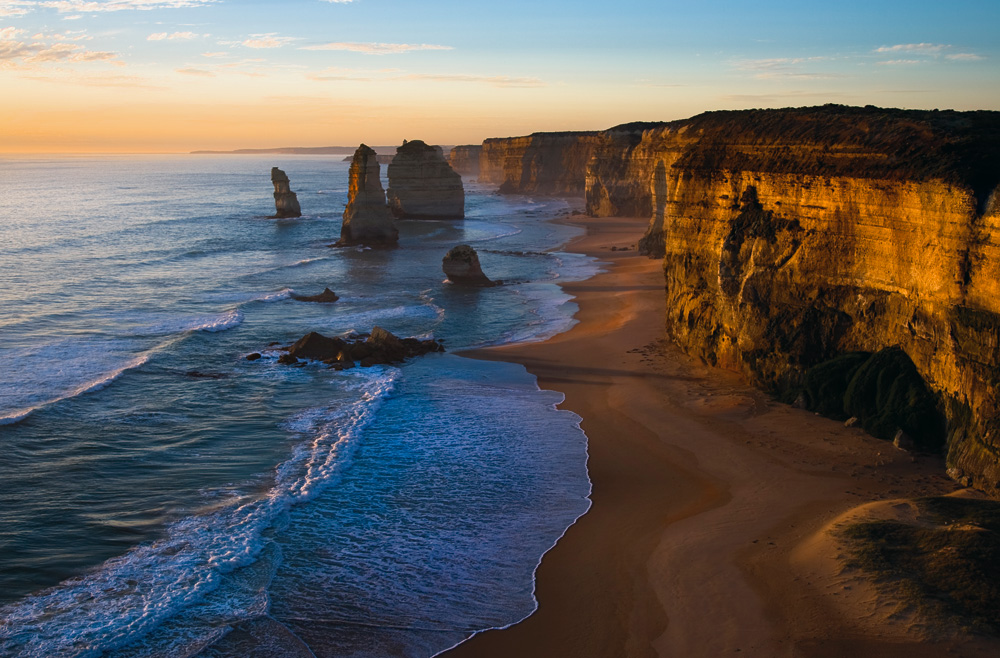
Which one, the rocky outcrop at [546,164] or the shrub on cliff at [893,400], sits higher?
the rocky outcrop at [546,164]

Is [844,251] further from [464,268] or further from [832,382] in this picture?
[464,268]

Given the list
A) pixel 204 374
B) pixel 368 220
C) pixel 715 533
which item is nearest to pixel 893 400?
pixel 715 533

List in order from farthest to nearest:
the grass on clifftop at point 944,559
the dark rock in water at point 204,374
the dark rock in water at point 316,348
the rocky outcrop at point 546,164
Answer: the rocky outcrop at point 546,164 → the dark rock in water at point 316,348 → the dark rock in water at point 204,374 → the grass on clifftop at point 944,559

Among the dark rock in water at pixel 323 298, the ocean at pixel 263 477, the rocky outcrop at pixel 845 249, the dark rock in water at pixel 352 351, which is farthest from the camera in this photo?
the dark rock in water at pixel 323 298

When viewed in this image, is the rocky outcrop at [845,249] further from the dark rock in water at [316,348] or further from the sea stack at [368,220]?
the sea stack at [368,220]

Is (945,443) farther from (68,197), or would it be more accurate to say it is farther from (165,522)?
(68,197)

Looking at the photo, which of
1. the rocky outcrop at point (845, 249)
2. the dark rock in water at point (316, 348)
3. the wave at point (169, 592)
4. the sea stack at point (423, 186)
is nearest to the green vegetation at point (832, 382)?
the rocky outcrop at point (845, 249)

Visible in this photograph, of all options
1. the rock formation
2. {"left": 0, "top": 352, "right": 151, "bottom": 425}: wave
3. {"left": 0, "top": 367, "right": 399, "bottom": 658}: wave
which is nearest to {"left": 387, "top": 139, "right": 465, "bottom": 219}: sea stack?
the rock formation
